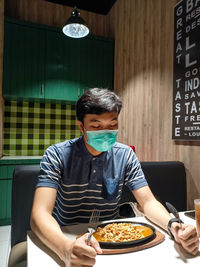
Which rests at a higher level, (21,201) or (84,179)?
(84,179)

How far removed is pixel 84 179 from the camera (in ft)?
3.70

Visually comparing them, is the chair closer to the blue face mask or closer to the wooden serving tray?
the blue face mask

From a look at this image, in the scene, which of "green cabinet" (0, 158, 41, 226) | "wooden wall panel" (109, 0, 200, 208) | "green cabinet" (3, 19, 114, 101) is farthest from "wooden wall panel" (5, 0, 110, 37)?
"green cabinet" (0, 158, 41, 226)

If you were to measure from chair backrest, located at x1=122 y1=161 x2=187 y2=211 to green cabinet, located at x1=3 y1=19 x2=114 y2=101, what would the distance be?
196 centimetres

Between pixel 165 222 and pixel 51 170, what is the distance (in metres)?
0.59

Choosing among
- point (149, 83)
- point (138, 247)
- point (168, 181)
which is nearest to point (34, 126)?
point (149, 83)

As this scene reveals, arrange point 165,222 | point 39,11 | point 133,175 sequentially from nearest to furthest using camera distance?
1. point 165,222
2. point 133,175
3. point 39,11

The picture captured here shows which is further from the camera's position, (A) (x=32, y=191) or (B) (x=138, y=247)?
(A) (x=32, y=191)

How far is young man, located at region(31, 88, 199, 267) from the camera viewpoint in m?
1.02

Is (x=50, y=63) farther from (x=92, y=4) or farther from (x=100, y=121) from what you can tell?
(x=100, y=121)

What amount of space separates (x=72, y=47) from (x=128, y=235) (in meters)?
3.08

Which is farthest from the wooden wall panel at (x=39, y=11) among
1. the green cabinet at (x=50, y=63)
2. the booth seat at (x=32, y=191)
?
the booth seat at (x=32, y=191)

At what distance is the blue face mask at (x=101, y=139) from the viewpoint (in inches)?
41.9

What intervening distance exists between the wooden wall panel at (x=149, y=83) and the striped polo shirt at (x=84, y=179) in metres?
0.97
